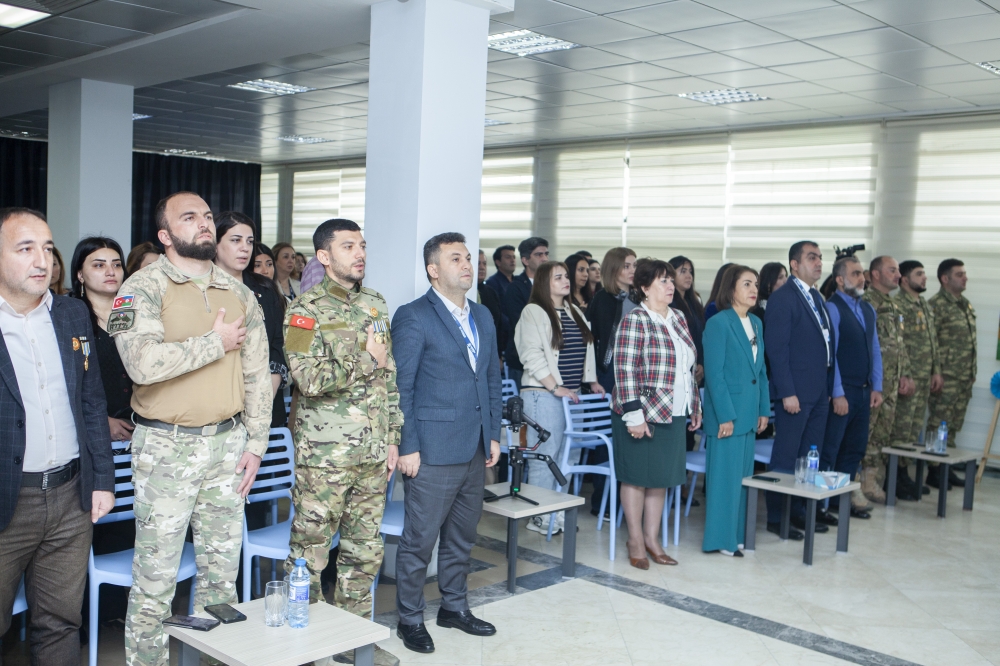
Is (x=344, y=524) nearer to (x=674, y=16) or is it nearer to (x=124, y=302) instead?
(x=124, y=302)

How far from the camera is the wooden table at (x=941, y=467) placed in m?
5.86

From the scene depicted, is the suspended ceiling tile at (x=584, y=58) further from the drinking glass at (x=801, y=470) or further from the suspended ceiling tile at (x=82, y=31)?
the drinking glass at (x=801, y=470)

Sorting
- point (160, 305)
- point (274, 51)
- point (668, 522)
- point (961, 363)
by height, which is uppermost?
point (274, 51)

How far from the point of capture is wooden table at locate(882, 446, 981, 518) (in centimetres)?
586

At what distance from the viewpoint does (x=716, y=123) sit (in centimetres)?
883

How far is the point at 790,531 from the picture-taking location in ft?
17.6

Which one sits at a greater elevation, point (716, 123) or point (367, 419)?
point (716, 123)

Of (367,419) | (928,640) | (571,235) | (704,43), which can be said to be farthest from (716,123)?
(367,419)

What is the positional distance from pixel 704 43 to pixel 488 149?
580 centimetres

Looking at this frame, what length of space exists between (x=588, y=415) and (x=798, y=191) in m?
4.69

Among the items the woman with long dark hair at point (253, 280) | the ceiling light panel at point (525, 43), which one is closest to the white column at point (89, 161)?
the woman with long dark hair at point (253, 280)

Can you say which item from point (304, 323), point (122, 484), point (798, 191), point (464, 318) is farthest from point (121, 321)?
point (798, 191)

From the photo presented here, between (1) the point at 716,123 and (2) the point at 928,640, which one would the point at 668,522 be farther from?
(1) the point at 716,123

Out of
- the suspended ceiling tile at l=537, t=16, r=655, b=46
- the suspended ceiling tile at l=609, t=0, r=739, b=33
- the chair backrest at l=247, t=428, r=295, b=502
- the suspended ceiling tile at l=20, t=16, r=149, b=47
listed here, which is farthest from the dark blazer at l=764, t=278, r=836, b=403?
the suspended ceiling tile at l=20, t=16, r=149, b=47
